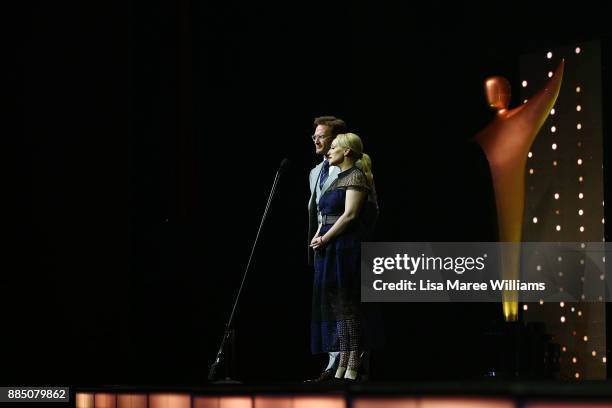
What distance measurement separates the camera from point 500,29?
19.2 feet

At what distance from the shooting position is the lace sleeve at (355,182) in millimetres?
4309

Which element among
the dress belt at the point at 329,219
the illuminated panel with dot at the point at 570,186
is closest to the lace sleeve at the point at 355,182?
the dress belt at the point at 329,219

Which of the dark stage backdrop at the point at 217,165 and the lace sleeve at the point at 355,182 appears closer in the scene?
the lace sleeve at the point at 355,182

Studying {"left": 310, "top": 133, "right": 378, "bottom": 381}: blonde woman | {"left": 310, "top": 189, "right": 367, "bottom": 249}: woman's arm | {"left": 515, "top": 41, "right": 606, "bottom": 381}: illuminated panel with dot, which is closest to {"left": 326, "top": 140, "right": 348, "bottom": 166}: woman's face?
{"left": 310, "top": 133, "right": 378, "bottom": 381}: blonde woman

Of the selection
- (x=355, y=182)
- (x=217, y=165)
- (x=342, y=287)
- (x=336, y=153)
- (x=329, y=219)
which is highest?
(x=217, y=165)

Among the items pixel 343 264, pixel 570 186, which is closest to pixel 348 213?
pixel 343 264

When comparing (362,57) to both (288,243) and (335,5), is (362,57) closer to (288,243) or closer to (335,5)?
(335,5)

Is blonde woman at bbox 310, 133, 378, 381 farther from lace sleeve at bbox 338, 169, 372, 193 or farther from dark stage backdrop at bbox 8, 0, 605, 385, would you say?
dark stage backdrop at bbox 8, 0, 605, 385

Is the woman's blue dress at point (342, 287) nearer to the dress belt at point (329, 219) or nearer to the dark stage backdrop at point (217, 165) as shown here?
the dress belt at point (329, 219)

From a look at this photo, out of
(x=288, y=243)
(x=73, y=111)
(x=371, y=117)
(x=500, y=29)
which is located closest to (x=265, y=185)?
(x=288, y=243)

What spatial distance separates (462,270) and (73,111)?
238 centimetres

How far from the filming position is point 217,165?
215 inches

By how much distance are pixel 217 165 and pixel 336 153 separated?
1.28 m

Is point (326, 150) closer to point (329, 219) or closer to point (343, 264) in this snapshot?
point (329, 219)
